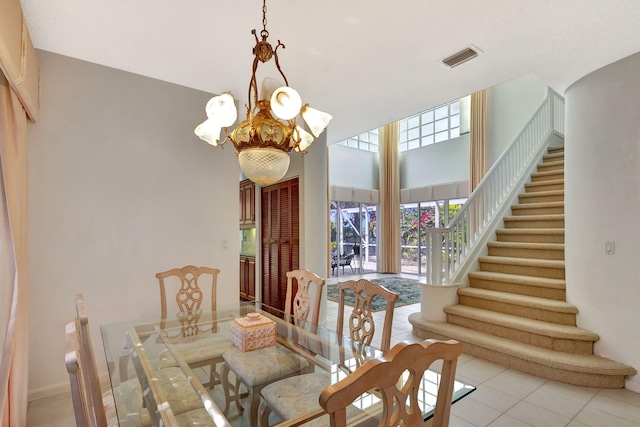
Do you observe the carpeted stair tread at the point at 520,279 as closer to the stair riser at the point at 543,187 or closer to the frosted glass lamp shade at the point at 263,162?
the stair riser at the point at 543,187

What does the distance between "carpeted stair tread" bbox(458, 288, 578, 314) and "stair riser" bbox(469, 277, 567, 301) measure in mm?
55

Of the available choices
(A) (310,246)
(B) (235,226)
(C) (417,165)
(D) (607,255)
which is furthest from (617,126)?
(C) (417,165)

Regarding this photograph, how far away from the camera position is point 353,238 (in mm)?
8945

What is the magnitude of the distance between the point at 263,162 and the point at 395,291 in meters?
5.32

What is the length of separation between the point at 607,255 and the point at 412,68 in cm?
234

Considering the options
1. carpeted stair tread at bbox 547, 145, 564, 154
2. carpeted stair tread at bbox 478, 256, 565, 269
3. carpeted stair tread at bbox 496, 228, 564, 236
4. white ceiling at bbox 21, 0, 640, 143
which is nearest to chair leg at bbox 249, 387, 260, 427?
white ceiling at bbox 21, 0, 640, 143

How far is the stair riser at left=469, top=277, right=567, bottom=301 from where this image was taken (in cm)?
337

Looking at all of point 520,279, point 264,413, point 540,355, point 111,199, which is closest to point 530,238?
point 520,279

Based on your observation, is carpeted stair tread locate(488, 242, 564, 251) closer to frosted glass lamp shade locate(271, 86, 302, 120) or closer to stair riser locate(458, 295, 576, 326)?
stair riser locate(458, 295, 576, 326)

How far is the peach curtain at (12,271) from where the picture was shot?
74.4 inches

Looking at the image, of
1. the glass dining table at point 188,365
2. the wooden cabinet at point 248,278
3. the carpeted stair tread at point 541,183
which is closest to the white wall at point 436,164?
the carpeted stair tread at point 541,183

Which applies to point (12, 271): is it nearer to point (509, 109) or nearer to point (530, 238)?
point (530, 238)

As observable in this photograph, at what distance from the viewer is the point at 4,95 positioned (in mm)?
1920

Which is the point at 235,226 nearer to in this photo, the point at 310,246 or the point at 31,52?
the point at 310,246
